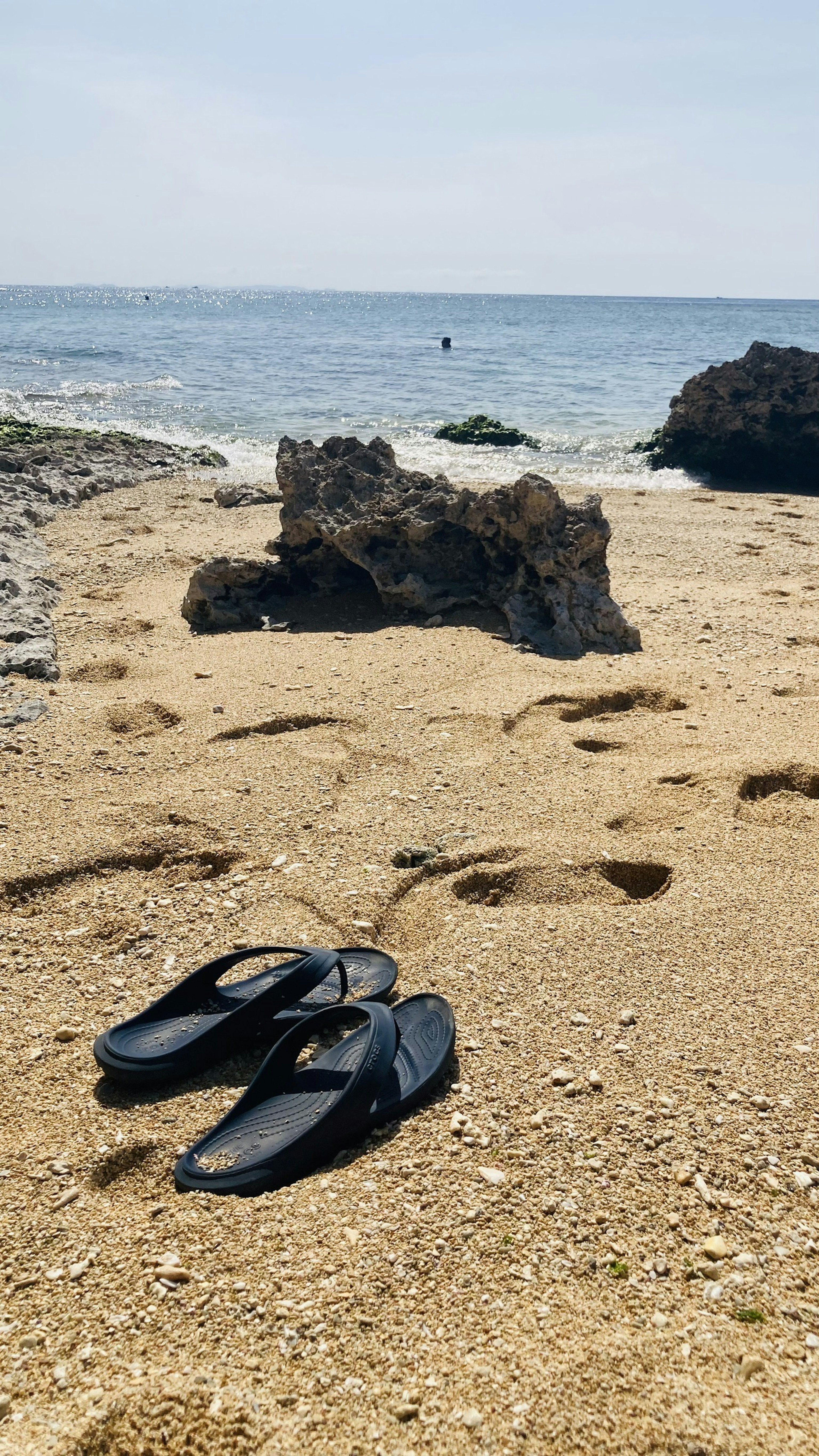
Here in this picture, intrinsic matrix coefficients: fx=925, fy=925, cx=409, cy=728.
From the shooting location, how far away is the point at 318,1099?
8.07 ft

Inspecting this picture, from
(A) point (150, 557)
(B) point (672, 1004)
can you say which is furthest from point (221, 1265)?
(A) point (150, 557)

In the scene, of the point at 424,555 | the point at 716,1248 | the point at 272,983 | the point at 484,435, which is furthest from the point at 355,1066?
the point at 484,435

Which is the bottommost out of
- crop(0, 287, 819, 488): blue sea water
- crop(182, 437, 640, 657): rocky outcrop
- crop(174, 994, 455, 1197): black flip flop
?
crop(174, 994, 455, 1197): black flip flop

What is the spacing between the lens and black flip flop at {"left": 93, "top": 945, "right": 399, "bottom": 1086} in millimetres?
2582

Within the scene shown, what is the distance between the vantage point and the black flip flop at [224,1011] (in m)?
2.58

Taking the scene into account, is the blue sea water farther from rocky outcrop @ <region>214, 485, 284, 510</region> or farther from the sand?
the sand

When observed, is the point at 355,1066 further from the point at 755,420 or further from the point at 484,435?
the point at 484,435

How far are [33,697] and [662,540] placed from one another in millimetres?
6257

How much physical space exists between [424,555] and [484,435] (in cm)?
1021

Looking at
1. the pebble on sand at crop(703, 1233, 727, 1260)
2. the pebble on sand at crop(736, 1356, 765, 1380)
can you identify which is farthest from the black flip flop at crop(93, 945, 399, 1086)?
the pebble on sand at crop(736, 1356, 765, 1380)

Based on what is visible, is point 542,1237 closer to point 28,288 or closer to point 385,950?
point 385,950

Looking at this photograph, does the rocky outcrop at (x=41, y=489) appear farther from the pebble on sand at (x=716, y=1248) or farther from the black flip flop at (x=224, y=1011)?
the pebble on sand at (x=716, y=1248)

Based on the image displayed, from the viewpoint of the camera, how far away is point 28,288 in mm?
197250

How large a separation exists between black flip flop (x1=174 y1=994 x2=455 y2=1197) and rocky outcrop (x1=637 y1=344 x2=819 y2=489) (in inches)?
497
